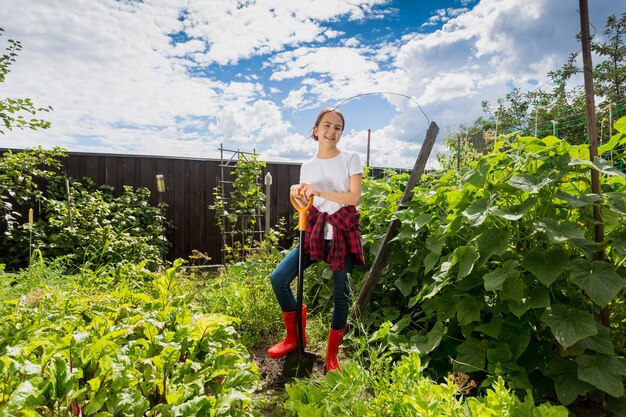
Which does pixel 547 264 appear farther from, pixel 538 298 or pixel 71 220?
pixel 71 220

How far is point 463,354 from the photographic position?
6.09 feet

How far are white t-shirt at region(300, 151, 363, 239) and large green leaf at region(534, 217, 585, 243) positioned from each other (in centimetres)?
87

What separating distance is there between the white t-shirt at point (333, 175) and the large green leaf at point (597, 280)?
104 centimetres

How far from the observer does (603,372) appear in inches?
61.1

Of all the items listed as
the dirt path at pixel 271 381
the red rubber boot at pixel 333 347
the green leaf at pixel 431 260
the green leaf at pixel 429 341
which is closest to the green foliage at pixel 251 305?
the dirt path at pixel 271 381

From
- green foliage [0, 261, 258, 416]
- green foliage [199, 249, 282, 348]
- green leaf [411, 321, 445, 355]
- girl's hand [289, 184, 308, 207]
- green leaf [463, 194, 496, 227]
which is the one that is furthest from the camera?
green foliage [199, 249, 282, 348]

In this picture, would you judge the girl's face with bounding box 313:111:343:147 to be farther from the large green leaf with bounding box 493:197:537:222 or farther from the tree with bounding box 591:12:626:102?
the tree with bounding box 591:12:626:102

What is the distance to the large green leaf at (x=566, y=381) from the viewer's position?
1.61m

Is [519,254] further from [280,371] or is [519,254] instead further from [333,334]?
[280,371]

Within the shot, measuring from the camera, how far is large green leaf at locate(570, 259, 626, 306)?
1.51m

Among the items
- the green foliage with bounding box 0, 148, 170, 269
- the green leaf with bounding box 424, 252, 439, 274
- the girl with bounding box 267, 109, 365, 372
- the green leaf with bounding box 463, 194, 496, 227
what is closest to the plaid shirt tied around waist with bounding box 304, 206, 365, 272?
the girl with bounding box 267, 109, 365, 372

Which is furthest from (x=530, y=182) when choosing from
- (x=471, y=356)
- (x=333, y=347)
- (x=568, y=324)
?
(x=333, y=347)

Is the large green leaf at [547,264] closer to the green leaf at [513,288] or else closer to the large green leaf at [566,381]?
the green leaf at [513,288]

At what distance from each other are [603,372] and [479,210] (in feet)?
2.48
